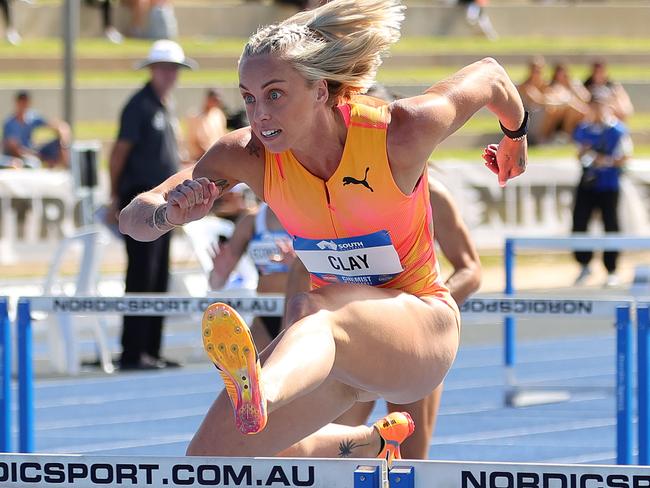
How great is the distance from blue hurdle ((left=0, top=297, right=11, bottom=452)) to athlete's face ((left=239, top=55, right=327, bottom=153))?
240cm

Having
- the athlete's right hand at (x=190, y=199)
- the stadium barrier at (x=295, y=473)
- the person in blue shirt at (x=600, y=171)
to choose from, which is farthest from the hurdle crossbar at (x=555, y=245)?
the person in blue shirt at (x=600, y=171)

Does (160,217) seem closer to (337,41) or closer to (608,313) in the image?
(337,41)

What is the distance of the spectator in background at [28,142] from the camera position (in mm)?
16000

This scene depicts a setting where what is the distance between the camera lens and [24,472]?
3053 mm

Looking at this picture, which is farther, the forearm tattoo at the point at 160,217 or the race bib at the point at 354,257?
the race bib at the point at 354,257

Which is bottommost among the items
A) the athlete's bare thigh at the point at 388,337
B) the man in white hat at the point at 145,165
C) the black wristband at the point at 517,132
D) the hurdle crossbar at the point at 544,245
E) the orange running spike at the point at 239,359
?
the orange running spike at the point at 239,359

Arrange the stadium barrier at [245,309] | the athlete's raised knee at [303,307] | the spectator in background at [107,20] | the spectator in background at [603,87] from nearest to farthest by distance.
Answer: the athlete's raised knee at [303,307] → the stadium barrier at [245,309] → the spectator in background at [603,87] → the spectator in background at [107,20]

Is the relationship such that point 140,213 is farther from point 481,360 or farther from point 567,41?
point 567,41

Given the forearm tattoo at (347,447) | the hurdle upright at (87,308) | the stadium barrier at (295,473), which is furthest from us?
the hurdle upright at (87,308)

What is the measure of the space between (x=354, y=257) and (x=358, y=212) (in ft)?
0.48

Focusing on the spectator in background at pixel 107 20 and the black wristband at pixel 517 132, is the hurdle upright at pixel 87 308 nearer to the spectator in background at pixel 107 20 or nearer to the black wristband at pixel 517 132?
the black wristband at pixel 517 132

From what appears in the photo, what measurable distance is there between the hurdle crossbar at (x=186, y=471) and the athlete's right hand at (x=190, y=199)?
2.24 feet

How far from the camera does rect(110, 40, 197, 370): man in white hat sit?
9.02 meters

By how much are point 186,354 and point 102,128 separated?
31.9ft
